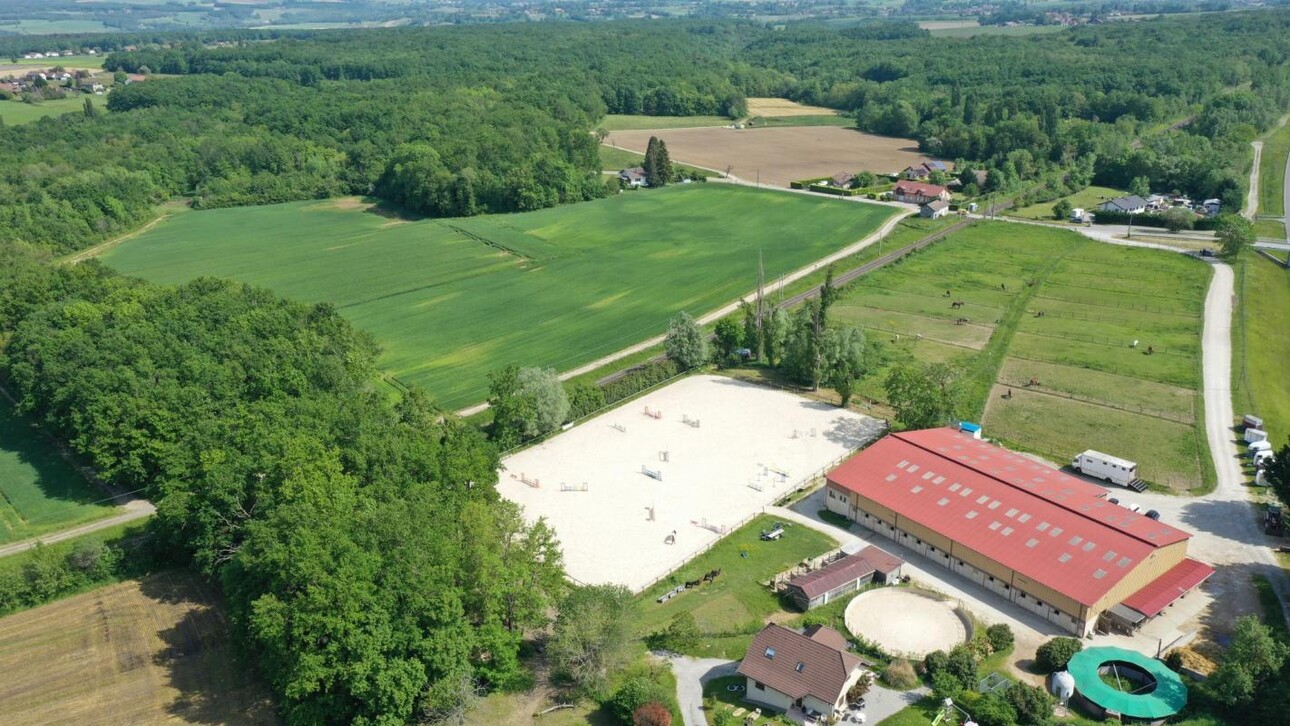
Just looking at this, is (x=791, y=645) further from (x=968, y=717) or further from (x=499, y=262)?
(x=499, y=262)

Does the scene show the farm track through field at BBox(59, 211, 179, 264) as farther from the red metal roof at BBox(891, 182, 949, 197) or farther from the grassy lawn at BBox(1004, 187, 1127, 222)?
the grassy lawn at BBox(1004, 187, 1127, 222)

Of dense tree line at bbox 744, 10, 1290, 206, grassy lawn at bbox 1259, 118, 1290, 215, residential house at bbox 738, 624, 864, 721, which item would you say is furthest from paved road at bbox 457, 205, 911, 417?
grassy lawn at bbox 1259, 118, 1290, 215

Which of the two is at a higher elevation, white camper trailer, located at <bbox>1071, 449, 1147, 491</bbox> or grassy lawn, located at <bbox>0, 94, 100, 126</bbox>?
grassy lawn, located at <bbox>0, 94, 100, 126</bbox>

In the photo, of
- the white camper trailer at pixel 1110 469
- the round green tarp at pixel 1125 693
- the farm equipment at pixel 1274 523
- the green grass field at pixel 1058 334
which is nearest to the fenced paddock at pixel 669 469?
the green grass field at pixel 1058 334

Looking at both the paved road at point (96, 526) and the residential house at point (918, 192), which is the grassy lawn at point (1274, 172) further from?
the paved road at point (96, 526)

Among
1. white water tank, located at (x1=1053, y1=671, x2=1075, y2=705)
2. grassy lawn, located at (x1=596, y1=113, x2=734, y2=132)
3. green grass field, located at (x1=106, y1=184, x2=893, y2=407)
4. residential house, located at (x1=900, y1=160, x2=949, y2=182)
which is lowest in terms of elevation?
white water tank, located at (x1=1053, y1=671, x2=1075, y2=705)

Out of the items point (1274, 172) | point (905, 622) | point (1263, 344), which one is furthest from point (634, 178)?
point (905, 622)

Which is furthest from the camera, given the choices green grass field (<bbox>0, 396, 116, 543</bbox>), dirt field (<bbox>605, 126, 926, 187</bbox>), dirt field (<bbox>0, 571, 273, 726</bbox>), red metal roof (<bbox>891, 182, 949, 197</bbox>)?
dirt field (<bbox>605, 126, 926, 187</bbox>)
